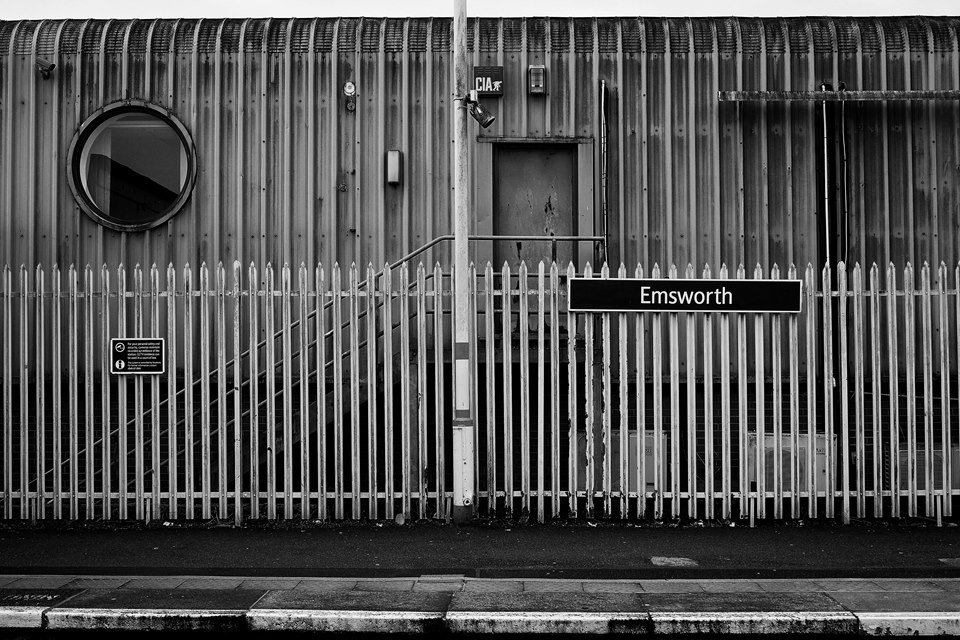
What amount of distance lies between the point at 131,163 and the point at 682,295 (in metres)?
6.91

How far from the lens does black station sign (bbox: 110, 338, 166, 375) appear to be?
7.88 m

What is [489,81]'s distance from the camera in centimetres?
1002

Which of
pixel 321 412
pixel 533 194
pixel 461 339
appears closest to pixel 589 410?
pixel 461 339

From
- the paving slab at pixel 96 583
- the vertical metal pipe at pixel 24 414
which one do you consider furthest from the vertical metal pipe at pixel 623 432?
the vertical metal pipe at pixel 24 414

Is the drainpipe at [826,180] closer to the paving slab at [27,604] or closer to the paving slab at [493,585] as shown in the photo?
the paving slab at [493,585]

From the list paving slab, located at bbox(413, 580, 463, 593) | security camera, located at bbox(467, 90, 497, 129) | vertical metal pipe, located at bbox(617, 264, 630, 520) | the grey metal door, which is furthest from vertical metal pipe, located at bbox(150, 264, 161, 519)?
vertical metal pipe, located at bbox(617, 264, 630, 520)

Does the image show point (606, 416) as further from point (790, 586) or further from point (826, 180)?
point (826, 180)

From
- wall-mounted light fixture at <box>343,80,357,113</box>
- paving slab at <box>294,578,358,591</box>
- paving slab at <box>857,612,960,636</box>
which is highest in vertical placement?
wall-mounted light fixture at <box>343,80,357,113</box>

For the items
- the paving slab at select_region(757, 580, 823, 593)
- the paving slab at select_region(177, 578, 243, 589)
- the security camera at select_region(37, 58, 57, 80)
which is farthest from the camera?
the security camera at select_region(37, 58, 57, 80)

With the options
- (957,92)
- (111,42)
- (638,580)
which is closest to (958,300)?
(957,92)

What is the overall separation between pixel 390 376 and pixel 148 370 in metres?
2.29

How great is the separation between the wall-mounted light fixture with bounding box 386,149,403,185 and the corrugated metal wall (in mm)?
128

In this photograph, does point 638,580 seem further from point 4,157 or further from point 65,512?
point 4,157

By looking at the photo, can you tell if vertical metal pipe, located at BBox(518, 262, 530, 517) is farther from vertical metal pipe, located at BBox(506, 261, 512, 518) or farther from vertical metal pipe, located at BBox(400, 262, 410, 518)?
vertical metal pipe, located at BBox(400, 262, 410, 518)
